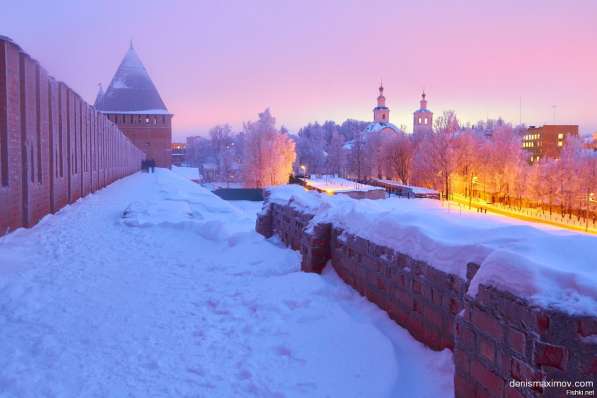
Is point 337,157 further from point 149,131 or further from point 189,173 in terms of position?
point 149,131

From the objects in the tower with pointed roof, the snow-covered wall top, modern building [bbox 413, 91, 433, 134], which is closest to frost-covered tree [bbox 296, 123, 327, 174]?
the tower with pointed roof

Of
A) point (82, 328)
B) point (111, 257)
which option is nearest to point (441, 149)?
point (111, 257)

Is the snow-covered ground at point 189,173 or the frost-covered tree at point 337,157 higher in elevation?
the frost-covered tree at point 337,157

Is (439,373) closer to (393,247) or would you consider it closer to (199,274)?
(393,247)

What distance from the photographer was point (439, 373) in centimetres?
367

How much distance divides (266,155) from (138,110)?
15.3 meters

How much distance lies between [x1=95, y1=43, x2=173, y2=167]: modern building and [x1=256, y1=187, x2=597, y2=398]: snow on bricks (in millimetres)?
55424

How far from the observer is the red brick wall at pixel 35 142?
29.5ft

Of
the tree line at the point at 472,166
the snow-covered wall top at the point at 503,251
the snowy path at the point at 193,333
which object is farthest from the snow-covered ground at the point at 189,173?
the snow-covered wall top at the point at 503,251

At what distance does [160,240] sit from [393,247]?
6.03 m

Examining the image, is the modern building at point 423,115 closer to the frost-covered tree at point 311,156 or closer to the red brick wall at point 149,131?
the frost-covered tree at point 311,156

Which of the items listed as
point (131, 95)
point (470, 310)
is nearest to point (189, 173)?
point (131, 95)

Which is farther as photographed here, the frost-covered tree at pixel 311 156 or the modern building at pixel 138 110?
the frost-covered tree at pixel 311 156

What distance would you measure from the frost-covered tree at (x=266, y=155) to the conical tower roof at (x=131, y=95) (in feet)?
35.2
